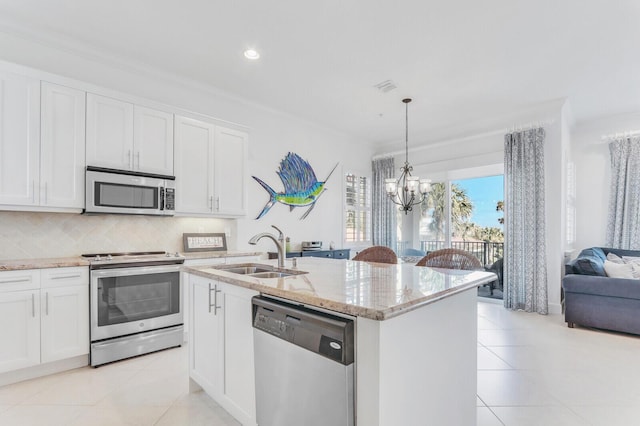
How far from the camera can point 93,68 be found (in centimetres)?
321

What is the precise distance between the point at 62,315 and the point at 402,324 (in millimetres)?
2761

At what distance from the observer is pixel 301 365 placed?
4.58 ft

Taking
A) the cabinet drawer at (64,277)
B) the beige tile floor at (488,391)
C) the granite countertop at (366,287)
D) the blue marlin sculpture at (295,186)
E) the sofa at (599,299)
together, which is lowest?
the beige tile floor at (488,391)

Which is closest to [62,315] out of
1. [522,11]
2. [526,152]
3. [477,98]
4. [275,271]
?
[275,271]

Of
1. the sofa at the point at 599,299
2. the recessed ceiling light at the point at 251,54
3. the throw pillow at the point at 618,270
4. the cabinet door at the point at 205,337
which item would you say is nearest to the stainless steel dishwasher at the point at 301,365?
the cabinet door at the point at 205,337

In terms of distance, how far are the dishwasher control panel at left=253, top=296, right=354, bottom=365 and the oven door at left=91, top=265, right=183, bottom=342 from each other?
183 centimetres

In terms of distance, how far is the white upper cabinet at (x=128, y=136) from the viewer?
296 cm

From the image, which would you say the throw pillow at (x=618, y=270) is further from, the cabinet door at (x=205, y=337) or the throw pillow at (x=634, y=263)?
the cabinet door at (x=205, y=337)

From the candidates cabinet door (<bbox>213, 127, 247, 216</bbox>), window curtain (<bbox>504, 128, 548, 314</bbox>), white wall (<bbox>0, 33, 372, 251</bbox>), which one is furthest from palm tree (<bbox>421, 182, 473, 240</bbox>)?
cabinet door (<bbox>213, 127, 247, 216</bbox>)

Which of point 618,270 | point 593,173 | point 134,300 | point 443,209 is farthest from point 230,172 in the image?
point 593,173

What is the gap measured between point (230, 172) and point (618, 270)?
4.54m

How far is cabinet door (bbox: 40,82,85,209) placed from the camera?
271cm

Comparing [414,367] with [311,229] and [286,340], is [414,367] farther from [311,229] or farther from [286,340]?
[311,229]

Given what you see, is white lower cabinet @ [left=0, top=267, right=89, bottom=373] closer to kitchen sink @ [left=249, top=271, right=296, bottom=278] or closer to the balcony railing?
kitchen sink @ [left=249, top=271, right=296, bottom=278]
